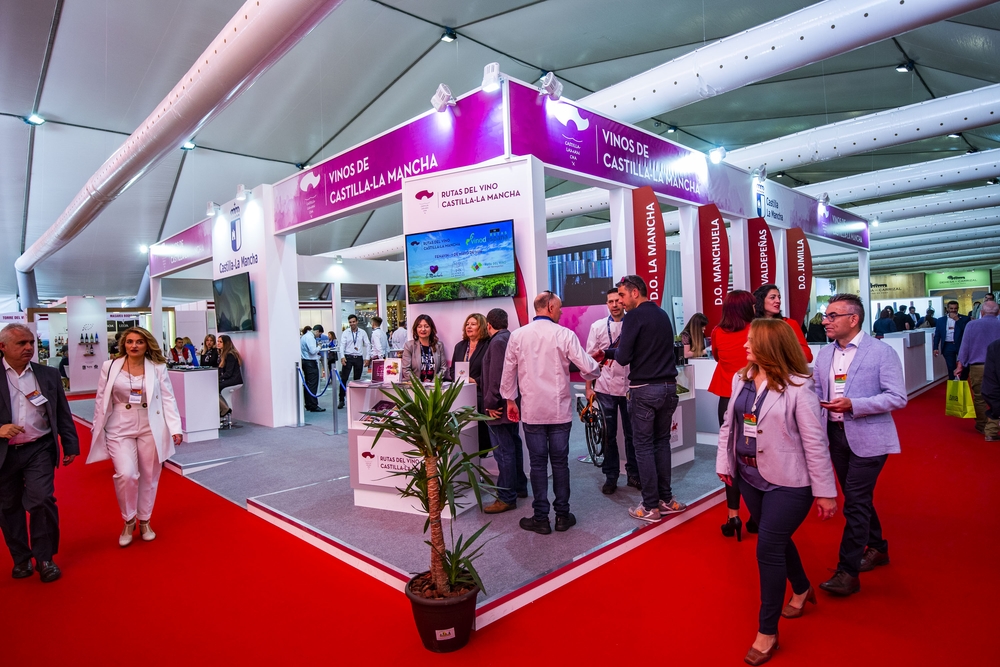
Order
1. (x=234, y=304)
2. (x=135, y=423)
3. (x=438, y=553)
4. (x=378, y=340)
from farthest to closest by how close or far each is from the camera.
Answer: (x=378, y=340), (x=234, y=304), (x=135, y=423), (x=438, y=553)

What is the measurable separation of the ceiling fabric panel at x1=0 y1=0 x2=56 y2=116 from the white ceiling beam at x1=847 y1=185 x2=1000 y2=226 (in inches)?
503

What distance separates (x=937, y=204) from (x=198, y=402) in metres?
12.9

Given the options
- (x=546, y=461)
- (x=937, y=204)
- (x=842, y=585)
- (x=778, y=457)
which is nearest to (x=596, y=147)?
(x=546, y=461)

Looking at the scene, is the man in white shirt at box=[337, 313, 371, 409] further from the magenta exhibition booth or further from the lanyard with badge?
the lanyard with badge

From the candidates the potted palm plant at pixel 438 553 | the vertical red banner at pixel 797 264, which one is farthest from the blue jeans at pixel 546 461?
the vertical red banner at pixel 797 264

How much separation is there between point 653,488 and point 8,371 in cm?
364

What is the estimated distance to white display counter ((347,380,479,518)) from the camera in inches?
146

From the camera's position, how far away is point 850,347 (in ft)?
7.98

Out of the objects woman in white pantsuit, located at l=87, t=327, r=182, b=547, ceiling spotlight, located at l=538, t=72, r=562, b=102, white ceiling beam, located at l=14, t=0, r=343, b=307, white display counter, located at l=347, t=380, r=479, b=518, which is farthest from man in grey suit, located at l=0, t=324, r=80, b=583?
ceiling spotlight, located at l=538, t=72, r=562, b=102

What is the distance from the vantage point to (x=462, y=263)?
4.55 meters

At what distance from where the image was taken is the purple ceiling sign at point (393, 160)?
14.7 feet

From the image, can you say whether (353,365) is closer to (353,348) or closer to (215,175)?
(353,348)

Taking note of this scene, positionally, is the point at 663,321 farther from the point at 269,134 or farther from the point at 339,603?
the point at 269,134

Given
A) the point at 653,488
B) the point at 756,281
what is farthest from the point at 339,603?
the point at 756,281
